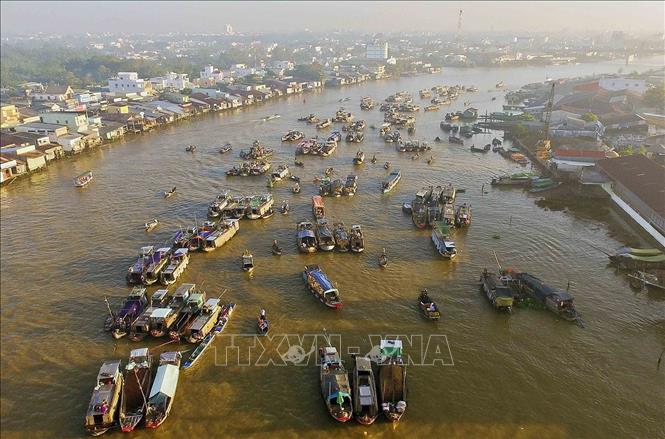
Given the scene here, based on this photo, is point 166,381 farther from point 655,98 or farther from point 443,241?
point 655,98

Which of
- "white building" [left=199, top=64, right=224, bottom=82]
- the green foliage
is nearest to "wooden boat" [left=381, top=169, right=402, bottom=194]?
the green foliage

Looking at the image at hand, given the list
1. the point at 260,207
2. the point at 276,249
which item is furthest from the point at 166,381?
the point at 260,207

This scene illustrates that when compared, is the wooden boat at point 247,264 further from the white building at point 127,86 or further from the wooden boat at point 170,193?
the white building at point 127,86

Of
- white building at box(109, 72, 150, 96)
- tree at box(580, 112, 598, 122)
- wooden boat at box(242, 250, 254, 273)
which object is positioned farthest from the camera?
white building at box(109, 72, 150, 96)

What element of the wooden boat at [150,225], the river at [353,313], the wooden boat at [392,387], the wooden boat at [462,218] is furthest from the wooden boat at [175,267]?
the wooden boat at [462,218]

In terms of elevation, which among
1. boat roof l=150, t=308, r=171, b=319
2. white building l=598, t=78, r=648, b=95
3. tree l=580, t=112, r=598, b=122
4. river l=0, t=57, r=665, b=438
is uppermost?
white building l=598, t=78, r=648, b=95

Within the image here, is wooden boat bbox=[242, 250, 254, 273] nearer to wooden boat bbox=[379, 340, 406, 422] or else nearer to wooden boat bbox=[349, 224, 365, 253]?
wooden boat bbox=[349, 224, 365, 253]
